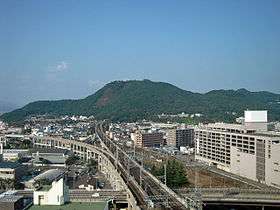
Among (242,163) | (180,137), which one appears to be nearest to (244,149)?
(242,163)

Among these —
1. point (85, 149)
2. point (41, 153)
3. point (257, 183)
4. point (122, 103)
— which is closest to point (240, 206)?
point (257, 183)

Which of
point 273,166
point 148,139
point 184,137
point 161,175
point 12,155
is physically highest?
point 184,137

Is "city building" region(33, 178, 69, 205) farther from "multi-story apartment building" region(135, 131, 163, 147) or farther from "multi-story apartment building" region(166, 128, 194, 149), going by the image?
"multi-story apartment building" region(166, 128, 194, 149)

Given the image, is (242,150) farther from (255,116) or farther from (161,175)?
(161,175)

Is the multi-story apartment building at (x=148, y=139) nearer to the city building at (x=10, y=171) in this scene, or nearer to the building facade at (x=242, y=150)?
the building facade at (x=242, y=150)

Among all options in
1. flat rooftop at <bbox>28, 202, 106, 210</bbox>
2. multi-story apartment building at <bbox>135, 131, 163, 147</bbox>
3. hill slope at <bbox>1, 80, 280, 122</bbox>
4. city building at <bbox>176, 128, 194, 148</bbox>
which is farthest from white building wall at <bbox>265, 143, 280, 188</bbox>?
hill slope at <bbox>1, 80, 280, 122</bbox>

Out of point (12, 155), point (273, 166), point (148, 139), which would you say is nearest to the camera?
point (273, 166)

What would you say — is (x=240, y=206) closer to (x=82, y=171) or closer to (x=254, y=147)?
(x=254, y=147)
